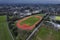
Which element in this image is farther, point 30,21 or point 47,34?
point 30,21

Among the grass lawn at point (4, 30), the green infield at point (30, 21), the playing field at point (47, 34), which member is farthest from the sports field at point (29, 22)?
the grass lawn at point (4, 30)

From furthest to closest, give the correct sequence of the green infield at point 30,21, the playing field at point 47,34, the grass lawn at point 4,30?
the green infield at point 30,21 < the grass lawn at point 4,30 < the playing field at point 47,34

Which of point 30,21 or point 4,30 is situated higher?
point 30,21

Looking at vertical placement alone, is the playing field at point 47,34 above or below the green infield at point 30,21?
below

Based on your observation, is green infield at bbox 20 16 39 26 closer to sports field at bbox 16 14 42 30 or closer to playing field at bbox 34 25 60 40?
sports field at bbox 16 14 42 30

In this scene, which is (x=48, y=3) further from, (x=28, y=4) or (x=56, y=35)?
(x=56, y=35)

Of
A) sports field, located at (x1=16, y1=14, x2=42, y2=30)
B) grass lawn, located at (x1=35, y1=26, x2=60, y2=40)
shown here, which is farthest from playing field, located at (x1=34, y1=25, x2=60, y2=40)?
sports field, located at (x1=16, y1=14, x2=42, y2=30)

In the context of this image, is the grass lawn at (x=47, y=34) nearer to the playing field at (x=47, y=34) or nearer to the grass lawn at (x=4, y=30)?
the playing field at (x=47, y=34)

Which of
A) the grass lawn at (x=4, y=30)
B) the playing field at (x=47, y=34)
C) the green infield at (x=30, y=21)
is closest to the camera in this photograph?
the playing field at (x=47, y=34)

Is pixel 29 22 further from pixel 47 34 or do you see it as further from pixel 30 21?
pixel 47 34

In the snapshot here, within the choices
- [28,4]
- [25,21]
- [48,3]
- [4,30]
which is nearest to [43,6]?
[48,3]

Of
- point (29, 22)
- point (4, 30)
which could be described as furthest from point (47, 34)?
point (4, 30)
